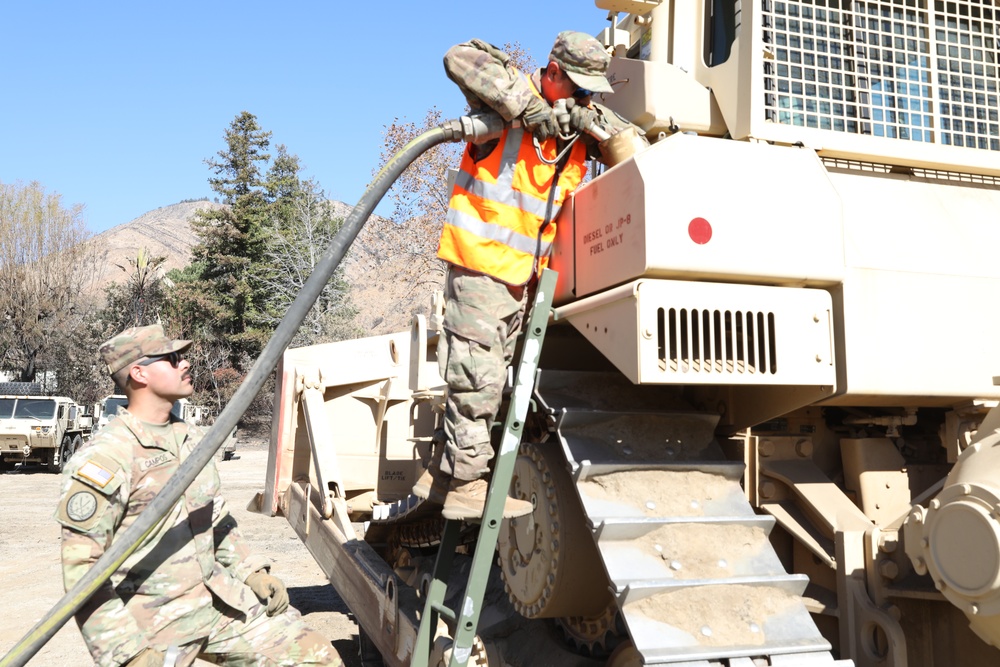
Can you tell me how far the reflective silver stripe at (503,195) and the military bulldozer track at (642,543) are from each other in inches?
23.9

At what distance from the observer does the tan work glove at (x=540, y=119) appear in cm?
327

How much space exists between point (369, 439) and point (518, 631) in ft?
9.08

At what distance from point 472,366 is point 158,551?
4.14ft

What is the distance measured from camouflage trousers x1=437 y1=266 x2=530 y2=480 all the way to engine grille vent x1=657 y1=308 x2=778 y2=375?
2.03ft

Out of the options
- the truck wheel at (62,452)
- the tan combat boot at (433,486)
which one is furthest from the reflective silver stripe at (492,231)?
the truck wheel at (62,452)

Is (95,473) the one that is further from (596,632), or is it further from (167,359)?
(596,632)

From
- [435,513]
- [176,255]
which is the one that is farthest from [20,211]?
[176,255]

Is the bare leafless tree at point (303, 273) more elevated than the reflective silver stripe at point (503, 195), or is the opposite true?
the bare leafless tree at point (303, 273)

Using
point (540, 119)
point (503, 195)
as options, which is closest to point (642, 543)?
point (503, 195)

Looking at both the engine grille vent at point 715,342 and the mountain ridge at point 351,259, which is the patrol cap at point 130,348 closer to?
the engine grille vent at point 715,342

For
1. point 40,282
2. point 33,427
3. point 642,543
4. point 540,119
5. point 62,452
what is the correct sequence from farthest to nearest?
1. point 40,282
2. point 62,452
3. point 33,427
4. point 540,119
5. point 642,543

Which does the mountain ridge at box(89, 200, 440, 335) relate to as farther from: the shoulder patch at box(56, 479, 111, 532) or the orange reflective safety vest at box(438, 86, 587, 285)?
the shoulder patch at box(56, 479, 111, 532)

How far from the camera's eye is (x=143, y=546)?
3191 millimetres

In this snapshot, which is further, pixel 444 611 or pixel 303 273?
pixel 303 273
